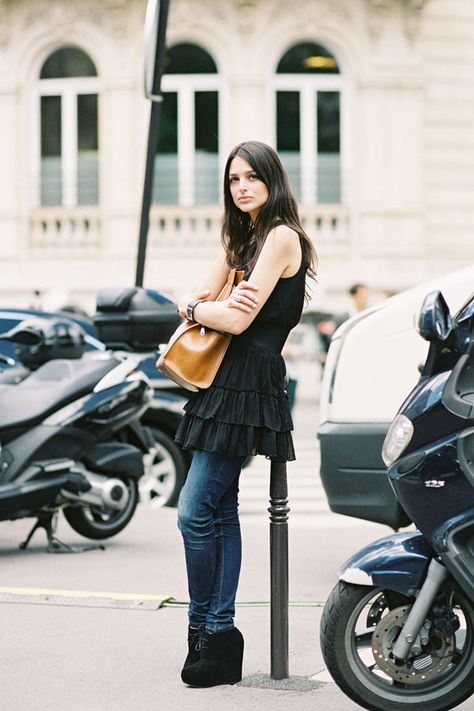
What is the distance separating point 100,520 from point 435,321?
4.45 m

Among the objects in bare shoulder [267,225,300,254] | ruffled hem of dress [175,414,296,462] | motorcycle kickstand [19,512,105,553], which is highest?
bare shoulder [267,225,300,254]

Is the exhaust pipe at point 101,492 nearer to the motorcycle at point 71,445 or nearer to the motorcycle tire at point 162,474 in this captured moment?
the motorcycle at point 71,445

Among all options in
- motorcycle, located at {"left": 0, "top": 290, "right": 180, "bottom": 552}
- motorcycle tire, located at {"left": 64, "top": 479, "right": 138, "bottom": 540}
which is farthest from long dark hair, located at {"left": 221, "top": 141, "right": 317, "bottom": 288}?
motorcycle tire, located at {"left": 64, "top": 479, "right": 138, "bottom": 540}

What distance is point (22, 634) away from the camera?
19.6 feet

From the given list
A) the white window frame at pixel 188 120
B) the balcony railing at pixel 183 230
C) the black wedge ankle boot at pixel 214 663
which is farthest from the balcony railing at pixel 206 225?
the black wedge ankle boot at pixel 214 663

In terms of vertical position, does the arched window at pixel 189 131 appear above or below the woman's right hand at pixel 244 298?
above

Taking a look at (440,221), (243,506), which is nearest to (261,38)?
(440,221)

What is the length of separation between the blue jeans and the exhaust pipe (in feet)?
9.80

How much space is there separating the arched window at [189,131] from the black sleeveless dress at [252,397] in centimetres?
1845

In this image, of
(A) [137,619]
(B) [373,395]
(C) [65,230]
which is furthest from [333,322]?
(A) [137,619]

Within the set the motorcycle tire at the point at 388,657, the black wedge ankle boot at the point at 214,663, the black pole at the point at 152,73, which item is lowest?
the black wedge ankle boot at the point at 214,663

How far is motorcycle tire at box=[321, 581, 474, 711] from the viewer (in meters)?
4.48

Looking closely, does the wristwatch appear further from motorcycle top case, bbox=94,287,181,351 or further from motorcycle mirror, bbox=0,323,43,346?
motorcycle top case, bbox=94,287,181,351

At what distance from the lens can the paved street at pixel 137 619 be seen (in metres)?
4.98
